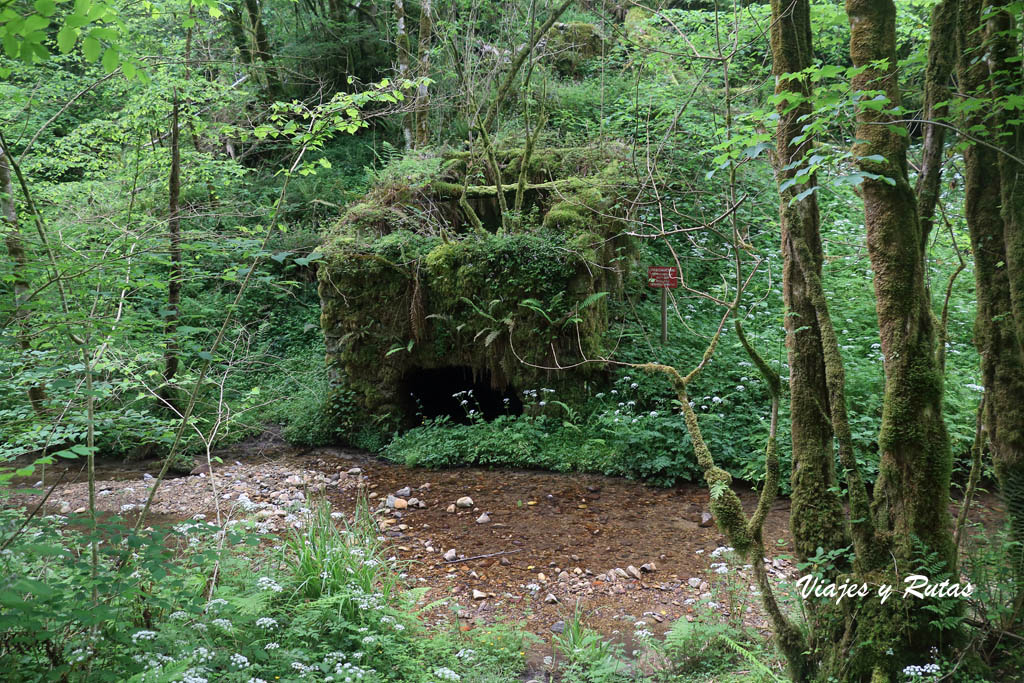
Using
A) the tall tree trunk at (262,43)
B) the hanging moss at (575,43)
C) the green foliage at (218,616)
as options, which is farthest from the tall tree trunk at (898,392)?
the tall tree trunk at (262,43)

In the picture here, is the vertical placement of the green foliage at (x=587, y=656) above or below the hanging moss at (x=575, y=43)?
below

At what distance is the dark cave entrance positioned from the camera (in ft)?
30.1

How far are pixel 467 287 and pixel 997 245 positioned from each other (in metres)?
6.37

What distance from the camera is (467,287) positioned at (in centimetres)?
872

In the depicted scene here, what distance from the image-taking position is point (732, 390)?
304 inches

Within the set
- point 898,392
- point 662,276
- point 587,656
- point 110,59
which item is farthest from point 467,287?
point 898,392

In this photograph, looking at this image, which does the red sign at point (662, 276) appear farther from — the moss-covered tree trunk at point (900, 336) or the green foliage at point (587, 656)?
the moss-covered tree trunk at point (900, 336)

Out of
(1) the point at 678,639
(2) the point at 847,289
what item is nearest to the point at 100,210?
(1) the point at 678,639

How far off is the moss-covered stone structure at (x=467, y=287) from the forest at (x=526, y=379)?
62mm

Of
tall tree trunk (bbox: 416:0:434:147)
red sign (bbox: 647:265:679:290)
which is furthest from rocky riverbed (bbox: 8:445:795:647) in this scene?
tall tree trunk (bbox: 416:0:434:147)

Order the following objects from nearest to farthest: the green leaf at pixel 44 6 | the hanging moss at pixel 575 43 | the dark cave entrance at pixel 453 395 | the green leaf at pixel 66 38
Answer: the green leaf at pixel 44 6 → the green leaf at pixel 66 38 → the dark cave entrance at pixel 453 395 → the hanging moss at pixel 575 43

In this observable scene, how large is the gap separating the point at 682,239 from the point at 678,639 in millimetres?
9868

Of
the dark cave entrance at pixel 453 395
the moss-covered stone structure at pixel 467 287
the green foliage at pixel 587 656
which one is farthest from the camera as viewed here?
the dark cave entrance at pixel 453 395

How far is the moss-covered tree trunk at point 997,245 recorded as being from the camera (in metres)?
3.08
